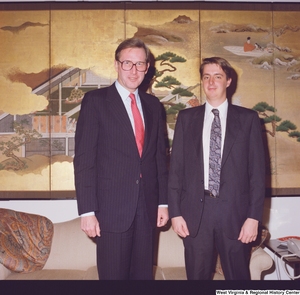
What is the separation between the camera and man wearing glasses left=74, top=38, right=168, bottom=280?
75.9 inches

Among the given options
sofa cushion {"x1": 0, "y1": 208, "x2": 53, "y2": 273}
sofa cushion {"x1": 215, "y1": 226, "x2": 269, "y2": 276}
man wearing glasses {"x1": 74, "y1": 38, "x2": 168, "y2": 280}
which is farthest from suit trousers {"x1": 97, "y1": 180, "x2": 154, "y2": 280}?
sofa cushion {"x1": 0, "y1": 208, "x2": 53, "y2": 273}

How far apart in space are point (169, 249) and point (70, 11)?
2259mm

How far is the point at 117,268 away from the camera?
194 cm

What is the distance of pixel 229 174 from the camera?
2031mm

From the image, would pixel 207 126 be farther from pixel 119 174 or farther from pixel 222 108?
pixel 119 174

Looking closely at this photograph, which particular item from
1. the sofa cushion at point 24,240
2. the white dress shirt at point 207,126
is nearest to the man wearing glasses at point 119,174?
the white dress shirt at point 207,126

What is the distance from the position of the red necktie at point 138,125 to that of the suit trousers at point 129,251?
22 cm

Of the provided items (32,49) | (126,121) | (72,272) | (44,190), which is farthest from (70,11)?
(72,272)

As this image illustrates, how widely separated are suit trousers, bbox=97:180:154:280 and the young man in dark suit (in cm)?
18

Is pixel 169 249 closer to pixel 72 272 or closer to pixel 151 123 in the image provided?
pixel 72 272

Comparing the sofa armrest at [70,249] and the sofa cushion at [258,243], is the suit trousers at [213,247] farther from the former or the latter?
the sofa armrest at [70,249]

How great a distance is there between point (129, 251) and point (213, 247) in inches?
17.9

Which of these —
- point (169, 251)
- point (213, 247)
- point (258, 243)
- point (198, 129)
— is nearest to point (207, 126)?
point (198, 129)

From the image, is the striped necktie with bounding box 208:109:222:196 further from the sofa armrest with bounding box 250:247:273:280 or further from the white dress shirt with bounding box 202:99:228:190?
the sofa armrest with bounding box 250:247:273:280
